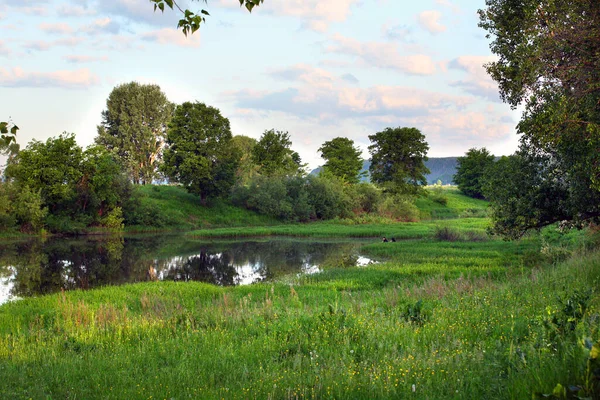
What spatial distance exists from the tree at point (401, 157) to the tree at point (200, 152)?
30.0 m

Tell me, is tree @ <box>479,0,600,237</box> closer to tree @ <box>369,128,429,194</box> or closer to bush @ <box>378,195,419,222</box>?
bush @ <box>378,195,419,222</box>

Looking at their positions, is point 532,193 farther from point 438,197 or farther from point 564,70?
point 438,197

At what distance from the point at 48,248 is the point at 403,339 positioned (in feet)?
123

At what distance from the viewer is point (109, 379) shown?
7.32m

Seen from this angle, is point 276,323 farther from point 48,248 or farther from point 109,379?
point 48,248

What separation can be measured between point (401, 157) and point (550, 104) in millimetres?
70305

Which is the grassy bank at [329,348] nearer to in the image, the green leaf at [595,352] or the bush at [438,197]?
the green leaf at [595,352]

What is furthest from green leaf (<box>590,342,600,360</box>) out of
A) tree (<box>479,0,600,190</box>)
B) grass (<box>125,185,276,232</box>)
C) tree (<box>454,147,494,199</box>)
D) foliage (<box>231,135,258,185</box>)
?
tree (<box>454,147,494,199</box>)

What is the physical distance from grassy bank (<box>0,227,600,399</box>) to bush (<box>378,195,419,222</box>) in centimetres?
5745

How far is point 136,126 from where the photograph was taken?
75.9m

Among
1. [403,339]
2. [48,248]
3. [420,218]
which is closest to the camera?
[403,339]

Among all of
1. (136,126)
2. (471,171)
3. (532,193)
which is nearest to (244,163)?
(136,126)

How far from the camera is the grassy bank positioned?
5828 mm

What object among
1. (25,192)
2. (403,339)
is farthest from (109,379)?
(25,192)
